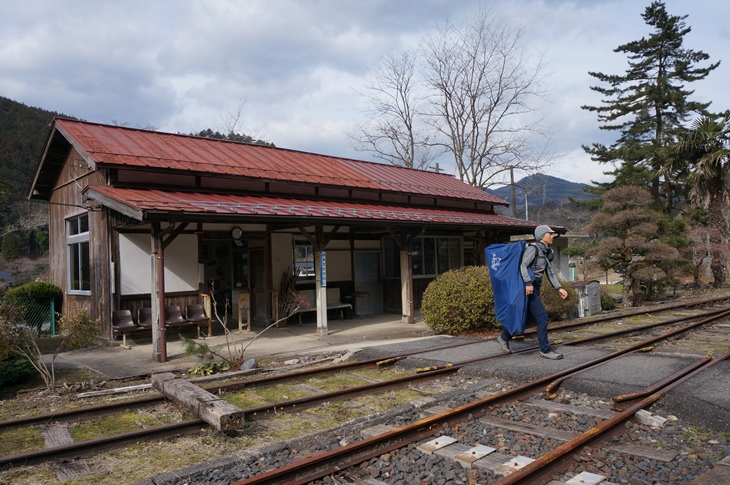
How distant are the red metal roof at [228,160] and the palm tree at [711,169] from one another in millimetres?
9599

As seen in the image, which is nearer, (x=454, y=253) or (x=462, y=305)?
(x=462, y=305)

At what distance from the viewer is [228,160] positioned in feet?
45.2

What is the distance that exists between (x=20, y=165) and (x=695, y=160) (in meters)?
37.2

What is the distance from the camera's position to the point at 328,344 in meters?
10.5

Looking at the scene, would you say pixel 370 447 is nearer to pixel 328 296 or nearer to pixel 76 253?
pixel 328 296

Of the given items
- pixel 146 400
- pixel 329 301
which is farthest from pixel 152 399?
pixel 329 301

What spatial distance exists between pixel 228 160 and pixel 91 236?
3.76 metres

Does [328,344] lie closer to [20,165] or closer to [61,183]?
[61,183]

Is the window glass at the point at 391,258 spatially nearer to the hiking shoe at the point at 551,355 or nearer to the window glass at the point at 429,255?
the window glass at the point at 429,255

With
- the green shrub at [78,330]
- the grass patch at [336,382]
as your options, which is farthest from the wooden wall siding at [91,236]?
the grass patch at [336,382]

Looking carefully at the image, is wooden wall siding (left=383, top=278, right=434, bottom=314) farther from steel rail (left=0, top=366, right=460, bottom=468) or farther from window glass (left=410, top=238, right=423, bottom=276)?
steel rail (left=0, top=366, right=460, bottom=468)

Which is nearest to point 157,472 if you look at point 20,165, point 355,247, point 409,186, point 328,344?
point 328,344

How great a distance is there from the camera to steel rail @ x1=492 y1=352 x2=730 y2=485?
142 inches

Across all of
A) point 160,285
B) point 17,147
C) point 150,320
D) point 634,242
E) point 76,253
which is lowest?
point 150,320
